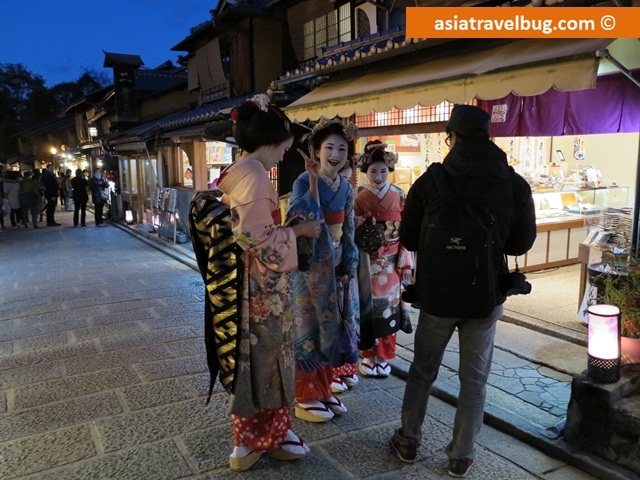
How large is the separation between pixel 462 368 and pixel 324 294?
4.19 feet

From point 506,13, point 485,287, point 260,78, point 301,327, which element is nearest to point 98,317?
point 301,327

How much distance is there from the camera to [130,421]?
13.8 ft

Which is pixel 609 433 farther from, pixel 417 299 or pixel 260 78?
pixel 260 78

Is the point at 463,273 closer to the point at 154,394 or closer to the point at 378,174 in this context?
Answer: the point at 378,174

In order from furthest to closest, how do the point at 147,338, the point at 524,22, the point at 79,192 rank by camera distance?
the point at 79,192 < the point at 147,338 < the point at 524,22

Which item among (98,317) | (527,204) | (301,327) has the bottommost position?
(98,317)

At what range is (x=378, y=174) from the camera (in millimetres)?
4824

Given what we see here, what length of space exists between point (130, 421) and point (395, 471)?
224 cm

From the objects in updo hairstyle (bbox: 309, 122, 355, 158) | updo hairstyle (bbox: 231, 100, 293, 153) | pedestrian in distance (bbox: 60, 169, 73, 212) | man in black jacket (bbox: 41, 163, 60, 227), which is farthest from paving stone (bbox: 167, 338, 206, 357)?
pedestrian in distance (bbox: 60, 169, 73, 212)

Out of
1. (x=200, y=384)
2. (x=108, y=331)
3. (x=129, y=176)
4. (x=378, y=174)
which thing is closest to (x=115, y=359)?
(x=108, y=331)

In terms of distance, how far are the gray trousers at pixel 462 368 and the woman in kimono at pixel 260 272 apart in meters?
0.89

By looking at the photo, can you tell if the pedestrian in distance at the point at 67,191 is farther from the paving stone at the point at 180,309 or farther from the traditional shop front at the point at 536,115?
the traditional shop front at the point at 536,115

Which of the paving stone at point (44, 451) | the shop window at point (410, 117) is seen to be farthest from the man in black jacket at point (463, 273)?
the shop window at point (410, 117)

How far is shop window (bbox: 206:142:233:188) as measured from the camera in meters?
15.0
